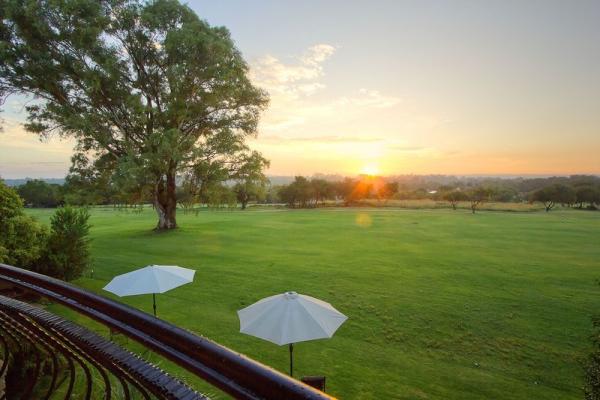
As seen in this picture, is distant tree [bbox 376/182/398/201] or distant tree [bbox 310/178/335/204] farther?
distant tree [bbox 376/182/398/201]

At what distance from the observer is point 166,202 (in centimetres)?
3136

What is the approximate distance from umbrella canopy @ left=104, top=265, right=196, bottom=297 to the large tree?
49.3 feet

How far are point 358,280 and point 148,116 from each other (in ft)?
71.5

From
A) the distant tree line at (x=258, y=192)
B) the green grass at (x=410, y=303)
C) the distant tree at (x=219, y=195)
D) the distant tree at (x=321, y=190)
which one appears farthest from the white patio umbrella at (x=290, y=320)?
the distant tree at (x=321, y=190)

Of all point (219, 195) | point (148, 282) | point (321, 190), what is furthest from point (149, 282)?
point (321, 190)

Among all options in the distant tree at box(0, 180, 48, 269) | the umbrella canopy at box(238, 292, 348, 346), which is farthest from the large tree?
the umbrella canopy at box(238, 292, 348, 346)

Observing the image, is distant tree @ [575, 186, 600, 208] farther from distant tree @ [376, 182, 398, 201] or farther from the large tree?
the large tree

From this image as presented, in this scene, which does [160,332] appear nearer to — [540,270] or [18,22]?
[540,270]

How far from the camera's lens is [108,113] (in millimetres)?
25969

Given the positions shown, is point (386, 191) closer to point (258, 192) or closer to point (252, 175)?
point (258, 192)

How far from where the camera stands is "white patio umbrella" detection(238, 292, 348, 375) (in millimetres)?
6910

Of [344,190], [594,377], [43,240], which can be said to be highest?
[344,190]

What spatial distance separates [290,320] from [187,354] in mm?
6194

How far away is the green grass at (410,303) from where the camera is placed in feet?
26.9
